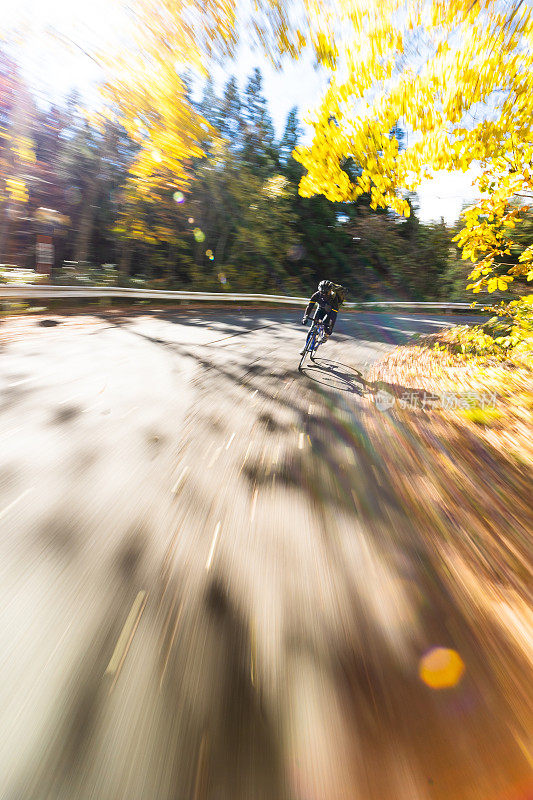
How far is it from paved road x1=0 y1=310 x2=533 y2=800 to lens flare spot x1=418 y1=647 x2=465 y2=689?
0.01 metres

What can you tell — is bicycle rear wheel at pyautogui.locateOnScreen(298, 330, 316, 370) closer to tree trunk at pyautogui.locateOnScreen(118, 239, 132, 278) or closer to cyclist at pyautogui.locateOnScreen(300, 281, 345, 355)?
cyclist at pyautogui.locateOnScreen(300, 281, 345, 355)

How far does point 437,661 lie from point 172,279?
26101 mm

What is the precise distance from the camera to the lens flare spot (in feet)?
6.18

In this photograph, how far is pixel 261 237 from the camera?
2775cm

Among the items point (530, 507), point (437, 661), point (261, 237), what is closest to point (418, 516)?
point (530, 507)

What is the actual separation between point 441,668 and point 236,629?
1084mm

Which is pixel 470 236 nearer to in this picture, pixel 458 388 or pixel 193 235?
pixel 458 388

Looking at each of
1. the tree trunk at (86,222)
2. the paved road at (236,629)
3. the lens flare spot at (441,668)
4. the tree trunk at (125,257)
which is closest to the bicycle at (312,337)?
the paved road at (236,629)

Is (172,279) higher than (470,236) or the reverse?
the reverse

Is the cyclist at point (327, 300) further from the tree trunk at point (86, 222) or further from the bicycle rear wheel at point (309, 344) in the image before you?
the tree trunk at point (86, 222)

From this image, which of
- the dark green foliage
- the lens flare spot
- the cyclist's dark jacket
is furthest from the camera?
the dark green foliage

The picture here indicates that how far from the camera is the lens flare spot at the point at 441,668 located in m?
1.88


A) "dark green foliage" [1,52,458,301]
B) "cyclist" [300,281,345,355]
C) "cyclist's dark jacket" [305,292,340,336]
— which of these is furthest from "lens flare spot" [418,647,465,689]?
"dark green foliage" [1,52,458,301]

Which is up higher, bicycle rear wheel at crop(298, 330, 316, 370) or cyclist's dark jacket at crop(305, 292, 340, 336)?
cyclist's dark jacket at crop(305, 292, 340, 336)
